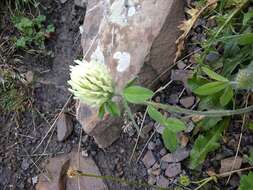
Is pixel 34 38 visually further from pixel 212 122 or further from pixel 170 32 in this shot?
pixel 212 122

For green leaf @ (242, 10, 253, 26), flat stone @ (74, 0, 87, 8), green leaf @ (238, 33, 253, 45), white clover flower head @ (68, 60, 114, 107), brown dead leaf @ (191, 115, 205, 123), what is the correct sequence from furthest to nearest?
flat stone @ (74, 0, 87, 8)
brown dead leaf @ (191, 115, 205, 123)
green leaf @ (242, 10, 253, 26)
green leaf @ (238, 33, 253, 45)
white clover flower head @ (68, 60, 114, 107)

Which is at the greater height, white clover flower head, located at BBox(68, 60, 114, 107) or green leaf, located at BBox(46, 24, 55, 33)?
green leaf, located at BBox(46, 24, 55, 33)

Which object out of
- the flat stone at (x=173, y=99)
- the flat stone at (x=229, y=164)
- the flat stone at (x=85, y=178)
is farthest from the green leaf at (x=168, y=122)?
the flat stone at (x=85, y=178)

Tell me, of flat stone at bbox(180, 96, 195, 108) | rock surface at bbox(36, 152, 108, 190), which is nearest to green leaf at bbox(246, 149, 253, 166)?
flat stone at bbox(180, 96, 195, 108)

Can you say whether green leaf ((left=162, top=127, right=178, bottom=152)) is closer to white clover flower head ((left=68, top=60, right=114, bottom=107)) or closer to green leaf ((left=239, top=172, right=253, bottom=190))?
green leaf ((left=239, top=172, right=253, bottom=190))

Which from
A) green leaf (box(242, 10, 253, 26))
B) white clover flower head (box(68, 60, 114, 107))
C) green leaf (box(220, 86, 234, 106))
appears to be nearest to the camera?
white clover flower head (box(68, 60, 114, 107))

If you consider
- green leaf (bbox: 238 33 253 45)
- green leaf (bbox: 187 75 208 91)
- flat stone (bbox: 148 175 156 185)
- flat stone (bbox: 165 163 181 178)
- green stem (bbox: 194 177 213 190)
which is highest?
green leaf (bbox: 238 33 253 45)

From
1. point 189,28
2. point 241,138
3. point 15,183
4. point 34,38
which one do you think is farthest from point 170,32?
point 15,183

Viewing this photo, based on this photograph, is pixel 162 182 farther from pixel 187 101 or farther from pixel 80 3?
pixel 80 3
